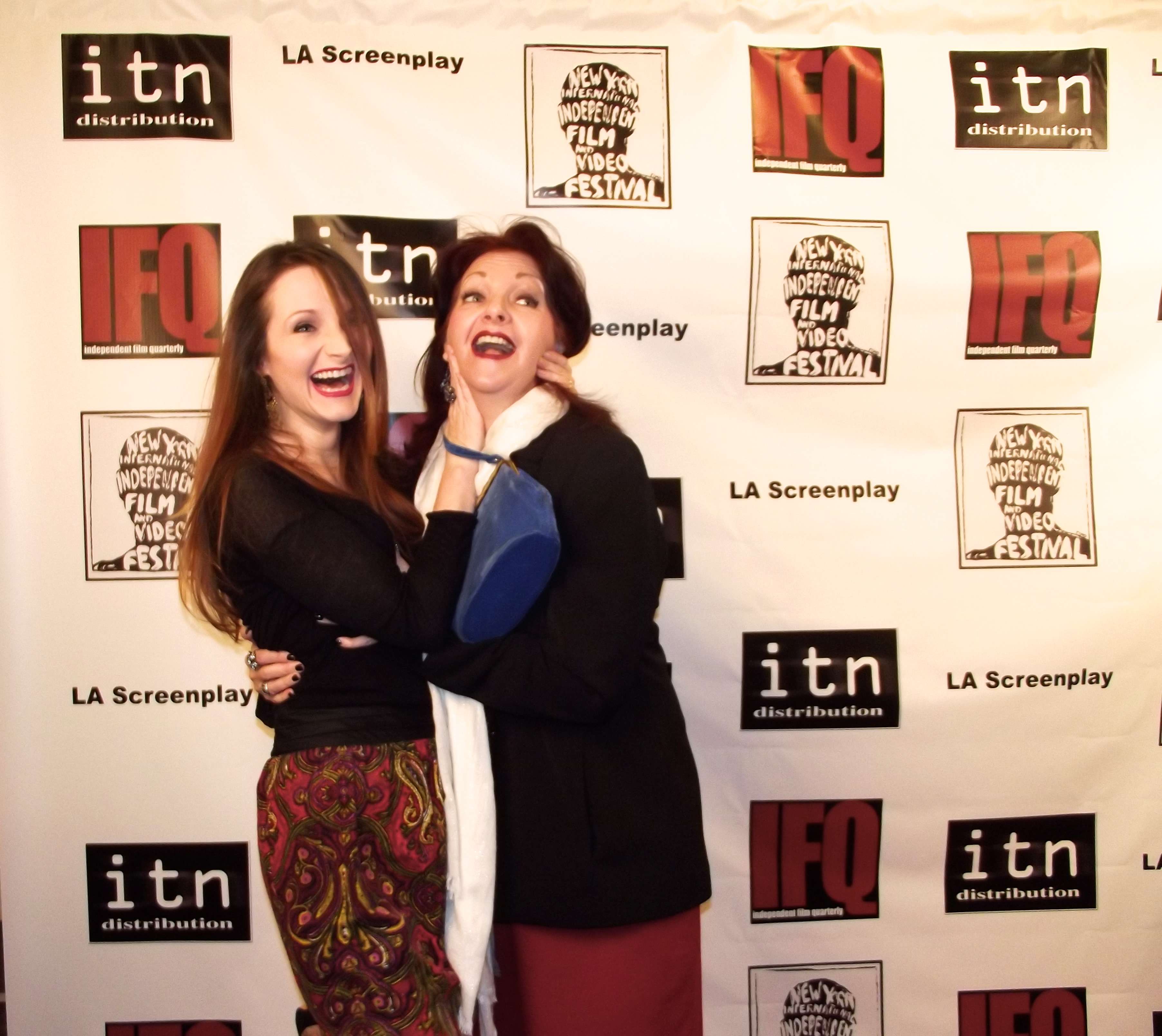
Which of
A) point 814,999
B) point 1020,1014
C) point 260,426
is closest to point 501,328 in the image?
point 260,426

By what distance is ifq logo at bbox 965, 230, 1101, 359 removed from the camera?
2.15m

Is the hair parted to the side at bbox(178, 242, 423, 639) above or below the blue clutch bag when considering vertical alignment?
above

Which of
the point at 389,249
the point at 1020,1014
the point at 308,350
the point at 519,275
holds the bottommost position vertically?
the point at 1020,1014

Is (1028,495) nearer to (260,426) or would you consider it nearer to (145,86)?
(260,426)

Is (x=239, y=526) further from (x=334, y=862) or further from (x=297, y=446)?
(x=334, y=862)

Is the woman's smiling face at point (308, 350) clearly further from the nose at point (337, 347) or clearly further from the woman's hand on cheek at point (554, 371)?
the woman's hand on cheek at point (554, 371)

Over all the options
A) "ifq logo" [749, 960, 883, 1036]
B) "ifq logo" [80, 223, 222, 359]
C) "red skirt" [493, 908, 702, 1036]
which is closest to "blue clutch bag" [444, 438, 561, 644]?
"red skirt" [493, 908, 702, 1036]

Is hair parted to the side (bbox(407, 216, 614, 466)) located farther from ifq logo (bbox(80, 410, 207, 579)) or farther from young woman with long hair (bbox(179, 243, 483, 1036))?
ifq logo (bbox(80, 410, 207, 579))

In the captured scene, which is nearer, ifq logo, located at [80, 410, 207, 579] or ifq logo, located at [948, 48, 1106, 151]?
ifq logo, located at [80, 410, 207, 579]

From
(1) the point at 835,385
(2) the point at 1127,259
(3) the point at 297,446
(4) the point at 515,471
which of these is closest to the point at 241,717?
(3) the point at 297,446

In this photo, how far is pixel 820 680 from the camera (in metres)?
2.15

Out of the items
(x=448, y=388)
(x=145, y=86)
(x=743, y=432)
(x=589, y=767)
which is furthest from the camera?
(x=743, y=432)

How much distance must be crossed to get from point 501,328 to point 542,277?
0.14m

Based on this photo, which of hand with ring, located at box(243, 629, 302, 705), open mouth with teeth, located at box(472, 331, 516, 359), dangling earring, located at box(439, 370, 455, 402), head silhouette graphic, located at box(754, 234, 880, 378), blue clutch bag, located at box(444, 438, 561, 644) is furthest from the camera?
head silhouette graphic, located at box(754, 234, 880, 378)
